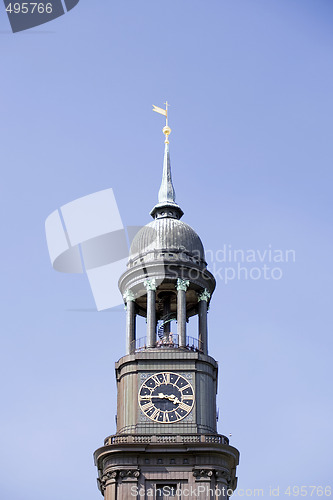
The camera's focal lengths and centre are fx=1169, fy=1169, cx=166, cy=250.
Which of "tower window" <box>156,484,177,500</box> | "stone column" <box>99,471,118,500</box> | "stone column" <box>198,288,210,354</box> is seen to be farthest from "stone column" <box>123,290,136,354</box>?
"tower window" <box>156,484,177,500</box>

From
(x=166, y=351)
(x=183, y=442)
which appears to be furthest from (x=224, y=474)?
(x=166, y=351)

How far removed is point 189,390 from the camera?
77250 mm

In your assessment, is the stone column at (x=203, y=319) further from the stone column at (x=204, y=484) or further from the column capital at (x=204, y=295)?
the stone column at (x=204, y=484)

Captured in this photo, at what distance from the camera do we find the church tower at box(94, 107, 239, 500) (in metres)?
73.9

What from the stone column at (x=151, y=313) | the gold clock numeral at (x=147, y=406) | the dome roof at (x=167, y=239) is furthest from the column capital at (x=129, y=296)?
the gold clock numeral at (x=147, y=406)

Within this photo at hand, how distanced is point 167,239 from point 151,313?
6367mm

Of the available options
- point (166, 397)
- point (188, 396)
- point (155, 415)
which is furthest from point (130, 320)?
point (155, 415)

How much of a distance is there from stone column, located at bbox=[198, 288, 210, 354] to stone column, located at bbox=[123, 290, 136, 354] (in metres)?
4.68

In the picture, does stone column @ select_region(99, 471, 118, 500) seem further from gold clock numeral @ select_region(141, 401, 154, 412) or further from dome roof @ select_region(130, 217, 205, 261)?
dome roof @ select_region(130, 217, 205, 261)

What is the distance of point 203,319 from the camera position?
269 feet

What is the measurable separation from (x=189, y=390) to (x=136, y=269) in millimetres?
10330

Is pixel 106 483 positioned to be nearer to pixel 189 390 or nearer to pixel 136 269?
pixel 189 390

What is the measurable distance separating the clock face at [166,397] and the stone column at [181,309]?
9.80ft

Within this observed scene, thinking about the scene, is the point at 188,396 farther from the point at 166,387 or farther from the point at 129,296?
the point at 129,296
